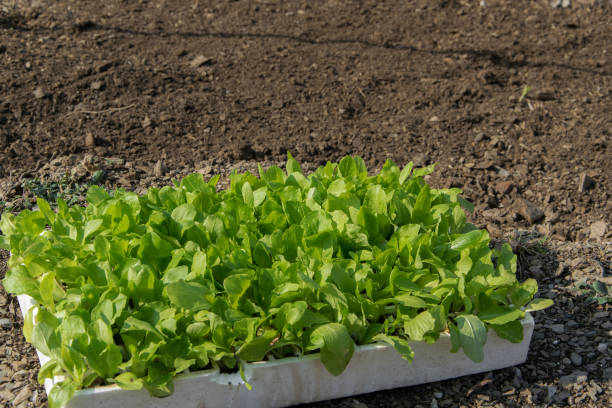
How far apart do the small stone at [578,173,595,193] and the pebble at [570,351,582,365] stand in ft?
5.44

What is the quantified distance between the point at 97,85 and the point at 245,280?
3.03 metres

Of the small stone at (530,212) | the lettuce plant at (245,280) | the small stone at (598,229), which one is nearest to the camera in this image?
the lettuce plant at (245,280)

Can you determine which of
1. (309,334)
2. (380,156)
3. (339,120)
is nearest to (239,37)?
(339,120)

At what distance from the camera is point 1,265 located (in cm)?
347

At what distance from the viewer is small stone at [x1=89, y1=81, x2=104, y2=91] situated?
5.00 meters

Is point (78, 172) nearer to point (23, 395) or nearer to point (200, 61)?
point (200, 61)

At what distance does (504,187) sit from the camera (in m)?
4.40

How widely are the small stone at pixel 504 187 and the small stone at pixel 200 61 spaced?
8.26 feet

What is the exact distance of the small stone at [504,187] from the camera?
14.4ft

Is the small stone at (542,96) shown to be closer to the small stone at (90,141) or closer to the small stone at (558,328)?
the small stone at (558,328)

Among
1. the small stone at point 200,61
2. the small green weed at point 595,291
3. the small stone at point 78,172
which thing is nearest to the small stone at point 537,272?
the small green weed at point 595,291

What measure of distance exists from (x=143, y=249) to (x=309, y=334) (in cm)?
77

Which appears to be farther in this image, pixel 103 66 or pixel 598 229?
pixel 103 66

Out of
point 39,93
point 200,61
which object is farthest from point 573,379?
point 39,93
